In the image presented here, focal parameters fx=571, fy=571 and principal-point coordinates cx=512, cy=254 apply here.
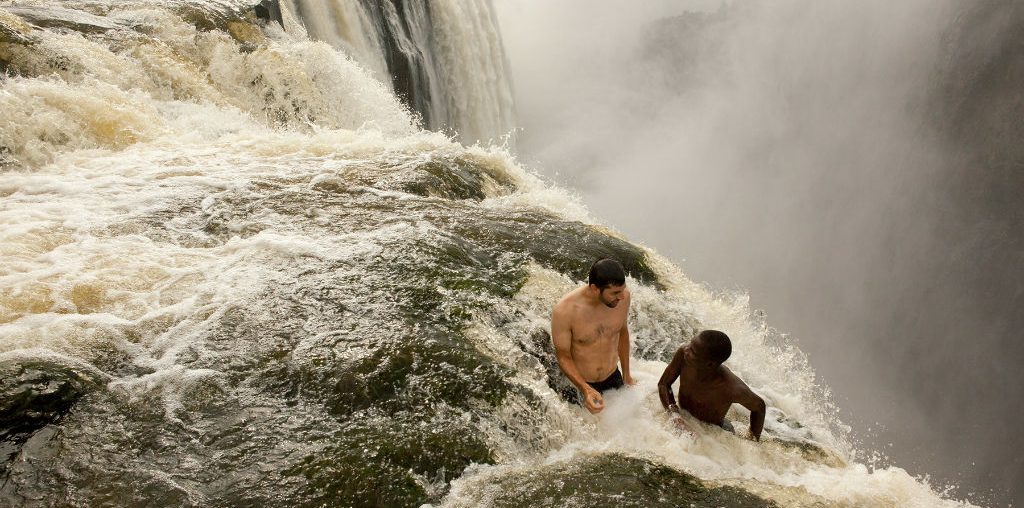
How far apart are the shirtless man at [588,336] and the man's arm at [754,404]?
0.79m

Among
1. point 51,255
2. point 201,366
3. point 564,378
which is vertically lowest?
point 51,255

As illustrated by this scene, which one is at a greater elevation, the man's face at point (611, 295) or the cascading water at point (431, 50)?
the cascading water at point (431, 50)

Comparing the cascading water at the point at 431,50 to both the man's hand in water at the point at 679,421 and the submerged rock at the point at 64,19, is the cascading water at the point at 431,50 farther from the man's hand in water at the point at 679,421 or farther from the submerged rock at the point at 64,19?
the man's hand in water at the point at 679,421

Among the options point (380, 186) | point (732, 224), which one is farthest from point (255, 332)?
point (732, 224)

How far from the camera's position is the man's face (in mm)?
3350

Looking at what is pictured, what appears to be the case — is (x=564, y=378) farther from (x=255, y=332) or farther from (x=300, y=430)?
(x=255, y=332)

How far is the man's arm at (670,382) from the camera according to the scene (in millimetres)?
3573

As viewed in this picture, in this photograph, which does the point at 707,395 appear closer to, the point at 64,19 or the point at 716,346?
the point at 716,346

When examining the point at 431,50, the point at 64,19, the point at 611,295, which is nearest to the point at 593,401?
the point at 611,295

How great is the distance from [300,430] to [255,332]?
899 mm

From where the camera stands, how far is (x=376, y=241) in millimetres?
4668

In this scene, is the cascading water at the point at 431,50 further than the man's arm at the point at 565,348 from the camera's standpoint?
Yes

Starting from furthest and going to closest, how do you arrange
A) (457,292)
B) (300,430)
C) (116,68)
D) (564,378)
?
(116,68)
(457,292)
(564,378)
(300,430)

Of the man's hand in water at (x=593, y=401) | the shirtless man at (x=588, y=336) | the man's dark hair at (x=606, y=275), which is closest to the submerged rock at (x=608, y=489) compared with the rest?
the man's hand in water at (x=593, y=401)
